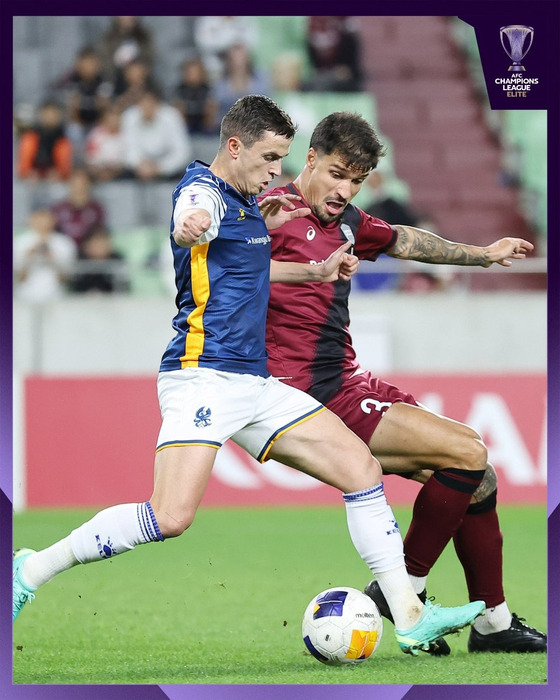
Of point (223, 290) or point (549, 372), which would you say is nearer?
point (549, 372)

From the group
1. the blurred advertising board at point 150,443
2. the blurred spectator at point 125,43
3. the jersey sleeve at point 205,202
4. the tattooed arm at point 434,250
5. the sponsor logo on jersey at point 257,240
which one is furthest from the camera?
the blurred spectator at point 125,43

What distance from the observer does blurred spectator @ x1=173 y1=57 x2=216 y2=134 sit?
12562mm

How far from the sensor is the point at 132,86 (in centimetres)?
1264

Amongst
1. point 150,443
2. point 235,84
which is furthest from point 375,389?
point 235,84

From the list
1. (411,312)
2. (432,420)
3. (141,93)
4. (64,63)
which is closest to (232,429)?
(432,420)

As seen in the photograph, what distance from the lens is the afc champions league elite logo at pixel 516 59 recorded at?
4543mm

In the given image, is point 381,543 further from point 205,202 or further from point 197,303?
point 205,202

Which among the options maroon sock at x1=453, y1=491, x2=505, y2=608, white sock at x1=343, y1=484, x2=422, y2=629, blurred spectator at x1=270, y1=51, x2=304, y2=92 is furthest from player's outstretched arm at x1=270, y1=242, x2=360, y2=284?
blurred spectator at x1=270, y1=51, x2=304, y2=92

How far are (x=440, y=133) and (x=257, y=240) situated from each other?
9.87 m

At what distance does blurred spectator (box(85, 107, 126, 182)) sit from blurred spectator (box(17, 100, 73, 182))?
284mm

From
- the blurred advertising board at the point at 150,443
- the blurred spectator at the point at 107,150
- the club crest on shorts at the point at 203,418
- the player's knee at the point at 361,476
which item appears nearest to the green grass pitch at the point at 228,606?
the blurred advertising board at the point at 150,443

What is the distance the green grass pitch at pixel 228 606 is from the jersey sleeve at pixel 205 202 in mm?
1600

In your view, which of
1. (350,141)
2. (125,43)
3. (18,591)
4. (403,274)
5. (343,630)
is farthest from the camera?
(125,43)

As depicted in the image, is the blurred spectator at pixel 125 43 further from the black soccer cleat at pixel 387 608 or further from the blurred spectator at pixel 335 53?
the black soccer cleat at pixel 387 608
